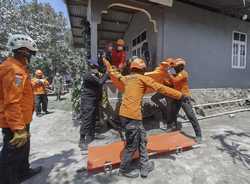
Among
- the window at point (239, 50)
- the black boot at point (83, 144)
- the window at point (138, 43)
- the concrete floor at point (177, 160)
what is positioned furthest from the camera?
the window at point (239, 50)

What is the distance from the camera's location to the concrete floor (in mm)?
3270

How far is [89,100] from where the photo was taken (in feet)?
15.7

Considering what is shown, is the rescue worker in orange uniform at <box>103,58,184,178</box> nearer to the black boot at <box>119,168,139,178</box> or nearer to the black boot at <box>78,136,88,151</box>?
the black boot at <box>119,168,139,178</box>

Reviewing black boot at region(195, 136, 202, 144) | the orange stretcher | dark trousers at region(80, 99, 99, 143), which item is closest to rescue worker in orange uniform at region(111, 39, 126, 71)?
dark trousers at region(80, 99, 99, 143)

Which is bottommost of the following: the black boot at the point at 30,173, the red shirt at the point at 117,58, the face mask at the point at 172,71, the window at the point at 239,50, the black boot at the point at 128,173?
the black boot at the point at 30,173

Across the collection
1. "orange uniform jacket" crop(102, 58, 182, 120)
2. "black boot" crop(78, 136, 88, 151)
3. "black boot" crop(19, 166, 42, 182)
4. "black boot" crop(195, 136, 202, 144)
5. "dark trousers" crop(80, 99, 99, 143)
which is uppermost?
"orange uniform jacket" crop(102, 58, 182, 120)

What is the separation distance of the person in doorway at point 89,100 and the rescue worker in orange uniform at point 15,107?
5.17 ft

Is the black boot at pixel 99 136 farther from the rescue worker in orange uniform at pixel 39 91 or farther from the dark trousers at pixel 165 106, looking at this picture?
the rescue worker in orange uniform at pixel 39 91

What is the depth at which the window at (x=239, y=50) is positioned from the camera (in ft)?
32.2

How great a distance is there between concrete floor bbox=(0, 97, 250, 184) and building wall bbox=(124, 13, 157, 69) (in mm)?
3585

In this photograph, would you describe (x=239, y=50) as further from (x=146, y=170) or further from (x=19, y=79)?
(x=19, y=79)

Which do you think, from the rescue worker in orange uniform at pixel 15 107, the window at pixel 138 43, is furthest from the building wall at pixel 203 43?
the rescue worker in orange uniform at pixel 15 107

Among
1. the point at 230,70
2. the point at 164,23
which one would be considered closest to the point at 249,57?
the point at 230,70

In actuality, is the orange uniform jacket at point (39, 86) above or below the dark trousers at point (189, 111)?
above
